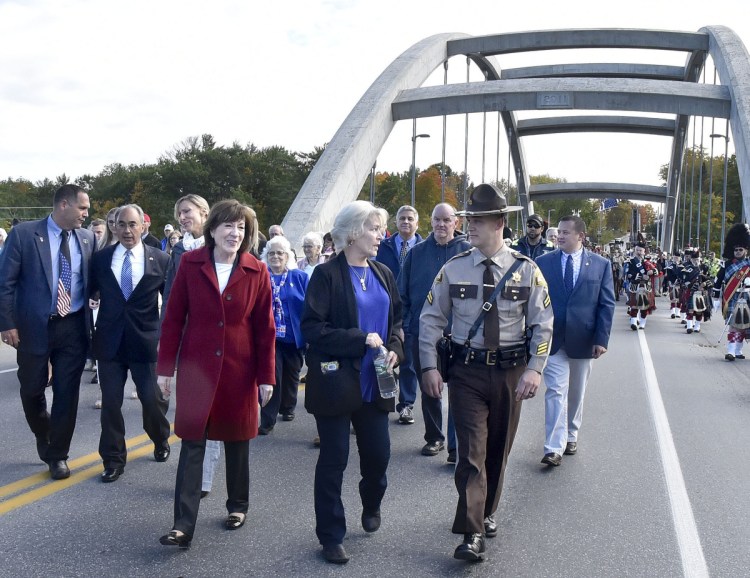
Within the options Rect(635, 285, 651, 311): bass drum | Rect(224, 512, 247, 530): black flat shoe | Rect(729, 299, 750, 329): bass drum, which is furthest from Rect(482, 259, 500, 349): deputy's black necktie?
Rect(635, 285, 651, 311): bass drum

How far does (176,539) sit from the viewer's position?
3.94m

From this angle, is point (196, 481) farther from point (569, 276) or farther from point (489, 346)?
point (569, 276)

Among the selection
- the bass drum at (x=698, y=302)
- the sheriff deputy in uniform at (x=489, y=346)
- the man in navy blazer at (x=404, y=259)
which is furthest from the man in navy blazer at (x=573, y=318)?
the bass drum at (x=698, y=302)

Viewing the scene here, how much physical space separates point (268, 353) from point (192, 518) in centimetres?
95

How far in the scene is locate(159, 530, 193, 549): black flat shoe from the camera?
3938 mm

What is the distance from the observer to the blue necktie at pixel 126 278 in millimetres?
5500

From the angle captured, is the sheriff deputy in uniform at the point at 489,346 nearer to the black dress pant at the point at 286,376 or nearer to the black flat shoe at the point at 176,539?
the black flat shoe at the point at 176,539

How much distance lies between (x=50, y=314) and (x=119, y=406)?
0.78 m

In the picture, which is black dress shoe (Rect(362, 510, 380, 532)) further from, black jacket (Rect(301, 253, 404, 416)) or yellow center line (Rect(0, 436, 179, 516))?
yellow center line (Rect(0, 436, 179, 516))

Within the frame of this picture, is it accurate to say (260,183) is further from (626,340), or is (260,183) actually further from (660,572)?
(660,572)

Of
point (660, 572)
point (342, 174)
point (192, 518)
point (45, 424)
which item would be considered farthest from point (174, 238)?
point (342, 174)

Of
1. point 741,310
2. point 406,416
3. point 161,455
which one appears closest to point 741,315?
point 741,310

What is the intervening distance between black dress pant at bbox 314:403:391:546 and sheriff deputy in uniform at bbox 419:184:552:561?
37 centimetres

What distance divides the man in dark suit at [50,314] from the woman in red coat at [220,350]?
57.2 inches
